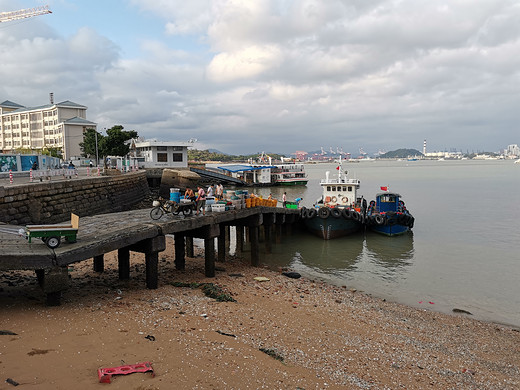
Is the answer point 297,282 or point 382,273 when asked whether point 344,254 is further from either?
point 297,282

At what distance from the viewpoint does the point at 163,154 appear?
61.0 meters

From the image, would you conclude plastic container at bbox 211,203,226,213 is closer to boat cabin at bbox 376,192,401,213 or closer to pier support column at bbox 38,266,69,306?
pier support column at bbox 38,266,69,306

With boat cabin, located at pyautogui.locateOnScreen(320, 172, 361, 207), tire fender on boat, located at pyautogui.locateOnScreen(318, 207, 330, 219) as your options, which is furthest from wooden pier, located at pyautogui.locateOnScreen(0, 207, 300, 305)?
boat cabin, located at pyautogui.locateOnScreen(320, 172, 361, 207)

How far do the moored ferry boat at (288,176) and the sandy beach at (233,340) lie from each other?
231 ft

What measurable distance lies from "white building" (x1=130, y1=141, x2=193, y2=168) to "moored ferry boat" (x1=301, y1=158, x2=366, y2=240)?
36.2m

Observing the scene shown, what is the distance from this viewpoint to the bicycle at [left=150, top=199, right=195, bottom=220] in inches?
564

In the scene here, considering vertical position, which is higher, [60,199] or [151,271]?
[60,199]

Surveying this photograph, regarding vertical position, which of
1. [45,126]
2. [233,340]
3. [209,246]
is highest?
[45,126]

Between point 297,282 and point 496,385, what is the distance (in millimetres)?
8859

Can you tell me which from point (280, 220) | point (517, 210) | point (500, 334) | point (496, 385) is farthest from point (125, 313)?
point (517, 210)

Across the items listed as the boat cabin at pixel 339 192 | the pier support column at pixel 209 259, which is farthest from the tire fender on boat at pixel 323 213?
the pier support column at pixel 209 259

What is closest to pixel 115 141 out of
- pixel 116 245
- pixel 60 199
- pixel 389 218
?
pixel 60 199

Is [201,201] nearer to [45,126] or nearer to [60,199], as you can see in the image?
[60,199]

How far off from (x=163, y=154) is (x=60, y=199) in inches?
1554
